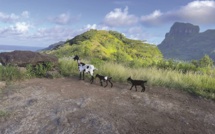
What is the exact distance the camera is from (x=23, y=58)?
11047 millimetres

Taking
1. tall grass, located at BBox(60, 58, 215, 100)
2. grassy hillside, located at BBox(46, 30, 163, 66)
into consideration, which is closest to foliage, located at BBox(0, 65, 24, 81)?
tall grass, located at BBox(60, 58, 215, 100)

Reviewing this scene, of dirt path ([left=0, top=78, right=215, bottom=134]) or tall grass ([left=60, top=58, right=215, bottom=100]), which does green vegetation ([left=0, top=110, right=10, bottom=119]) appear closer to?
dirt path ([left=0, top=78, right=215, bottom=134])

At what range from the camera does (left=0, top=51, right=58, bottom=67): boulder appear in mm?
10875

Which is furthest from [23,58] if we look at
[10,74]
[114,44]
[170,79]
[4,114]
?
[114,44]

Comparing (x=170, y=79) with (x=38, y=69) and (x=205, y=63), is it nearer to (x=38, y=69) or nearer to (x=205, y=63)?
(x=38, y=69)

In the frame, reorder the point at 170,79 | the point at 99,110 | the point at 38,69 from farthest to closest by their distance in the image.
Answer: the point at 38,69 → the point at 170,79 → the point at 99,110

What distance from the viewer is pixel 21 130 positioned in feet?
17.2

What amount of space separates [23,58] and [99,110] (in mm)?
6228

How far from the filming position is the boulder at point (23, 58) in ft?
35.7

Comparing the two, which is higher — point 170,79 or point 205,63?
point 170,79

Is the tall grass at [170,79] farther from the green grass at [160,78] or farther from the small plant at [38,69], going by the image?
the small plant at [38,69]

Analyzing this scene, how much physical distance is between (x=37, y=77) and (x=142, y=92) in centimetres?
463

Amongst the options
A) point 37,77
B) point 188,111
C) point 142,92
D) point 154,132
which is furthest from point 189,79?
point 37,77

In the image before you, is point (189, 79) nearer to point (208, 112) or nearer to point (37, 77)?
point (208, 112)
